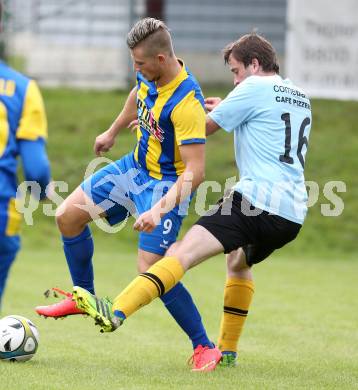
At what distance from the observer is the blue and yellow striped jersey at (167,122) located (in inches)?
238

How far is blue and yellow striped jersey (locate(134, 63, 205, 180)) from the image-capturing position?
604 centimetres

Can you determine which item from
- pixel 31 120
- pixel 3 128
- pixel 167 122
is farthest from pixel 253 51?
pixel 3 128

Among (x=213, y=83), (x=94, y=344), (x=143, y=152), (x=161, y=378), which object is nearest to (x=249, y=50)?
(x=143, y=152)

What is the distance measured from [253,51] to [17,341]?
2.24 meters

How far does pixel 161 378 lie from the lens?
595 cm

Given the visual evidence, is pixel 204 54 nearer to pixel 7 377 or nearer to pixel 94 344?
pixel 94 344

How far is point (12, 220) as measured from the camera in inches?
216

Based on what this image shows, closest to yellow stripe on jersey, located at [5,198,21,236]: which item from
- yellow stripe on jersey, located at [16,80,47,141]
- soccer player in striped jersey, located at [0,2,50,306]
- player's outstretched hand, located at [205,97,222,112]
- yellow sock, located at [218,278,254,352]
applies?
soccer player in striped jersey, located at [0,2,50,306]

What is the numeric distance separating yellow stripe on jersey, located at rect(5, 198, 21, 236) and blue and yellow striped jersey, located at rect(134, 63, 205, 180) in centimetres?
107

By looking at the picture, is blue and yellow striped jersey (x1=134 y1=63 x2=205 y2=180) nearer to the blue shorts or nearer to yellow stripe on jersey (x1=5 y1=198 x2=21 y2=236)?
the blue shorts

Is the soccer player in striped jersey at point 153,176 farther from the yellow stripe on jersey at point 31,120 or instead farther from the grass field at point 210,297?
the yellow stripe on jersey at point 31,120

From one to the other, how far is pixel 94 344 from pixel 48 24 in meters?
13.5

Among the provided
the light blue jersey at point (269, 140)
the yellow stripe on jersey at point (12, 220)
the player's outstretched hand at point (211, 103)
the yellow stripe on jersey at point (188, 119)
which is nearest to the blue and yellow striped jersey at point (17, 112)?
the yellow stripe on jersey at point (12, 220)

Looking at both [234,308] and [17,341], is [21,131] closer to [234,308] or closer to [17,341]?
[17,341]
